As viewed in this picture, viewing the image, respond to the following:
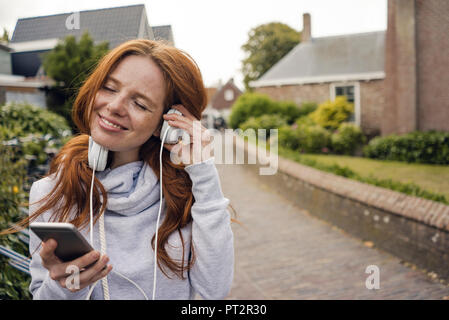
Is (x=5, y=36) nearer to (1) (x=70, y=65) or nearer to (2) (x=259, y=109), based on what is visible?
(1) (x=70, y=65)

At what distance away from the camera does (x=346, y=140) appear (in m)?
12.5

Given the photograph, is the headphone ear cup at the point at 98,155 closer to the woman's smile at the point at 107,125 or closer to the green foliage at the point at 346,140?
the woman's smile at the point at 107,125

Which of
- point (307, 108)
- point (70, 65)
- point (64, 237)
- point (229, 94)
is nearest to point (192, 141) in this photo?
point (64, 237)

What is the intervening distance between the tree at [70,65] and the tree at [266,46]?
2584 cm

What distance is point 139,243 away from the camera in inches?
52.8

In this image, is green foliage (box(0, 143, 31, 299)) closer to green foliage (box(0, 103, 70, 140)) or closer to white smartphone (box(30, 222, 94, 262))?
white smartphone (box(30, 222, 94, 262))

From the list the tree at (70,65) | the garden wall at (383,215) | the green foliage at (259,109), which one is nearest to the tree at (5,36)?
the tree at (70,65)

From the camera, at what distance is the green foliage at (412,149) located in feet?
19.0

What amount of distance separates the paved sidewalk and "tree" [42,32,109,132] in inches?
103

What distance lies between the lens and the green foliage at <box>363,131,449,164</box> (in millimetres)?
5803

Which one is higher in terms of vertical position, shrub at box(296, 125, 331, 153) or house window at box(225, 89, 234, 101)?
house window at box(225, 89, 234, 101)

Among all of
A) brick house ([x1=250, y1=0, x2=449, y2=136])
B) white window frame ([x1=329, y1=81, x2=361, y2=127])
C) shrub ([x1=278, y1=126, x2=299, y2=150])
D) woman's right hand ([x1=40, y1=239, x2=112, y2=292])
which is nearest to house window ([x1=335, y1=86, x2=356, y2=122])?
brick house ([x1=250, y1=0, x2=449, y2=136])
